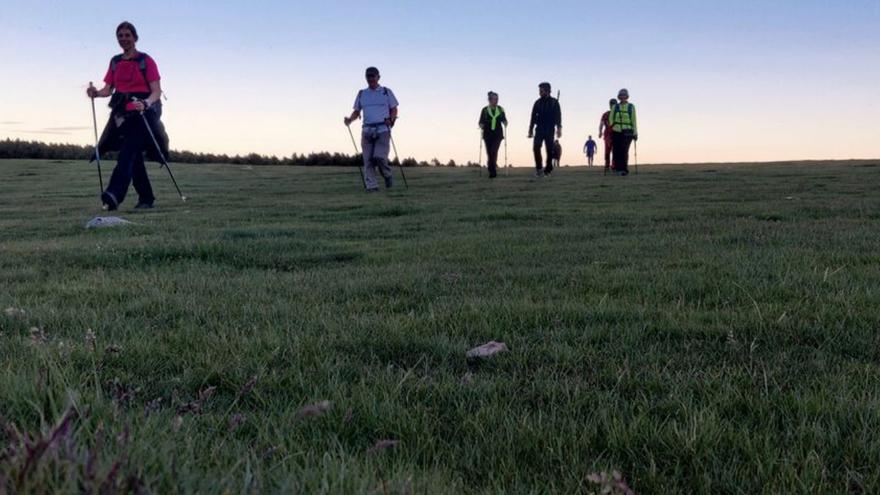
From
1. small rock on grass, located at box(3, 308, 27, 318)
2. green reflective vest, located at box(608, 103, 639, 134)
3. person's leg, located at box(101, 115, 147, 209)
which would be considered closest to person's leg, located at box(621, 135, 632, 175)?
green reflective vest, located at box(608, 103, 639, 134)

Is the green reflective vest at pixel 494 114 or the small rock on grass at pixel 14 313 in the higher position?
the green reflective vest at pixel 494 114

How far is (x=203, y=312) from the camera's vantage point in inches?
168

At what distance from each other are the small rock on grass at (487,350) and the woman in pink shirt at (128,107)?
976 centimetres

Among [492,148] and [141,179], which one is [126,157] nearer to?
[141,179]

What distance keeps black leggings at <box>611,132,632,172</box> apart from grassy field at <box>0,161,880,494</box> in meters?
17.6

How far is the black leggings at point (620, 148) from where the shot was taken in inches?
981

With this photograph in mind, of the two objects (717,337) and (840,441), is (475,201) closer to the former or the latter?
(717,337)

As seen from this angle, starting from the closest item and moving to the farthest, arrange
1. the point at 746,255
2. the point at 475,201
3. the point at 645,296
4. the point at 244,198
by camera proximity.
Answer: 1. the point at 645,296
2. the point at 746,255
3. the point at 475,201
4. the point at 244,198

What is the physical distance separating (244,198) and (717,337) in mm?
16219

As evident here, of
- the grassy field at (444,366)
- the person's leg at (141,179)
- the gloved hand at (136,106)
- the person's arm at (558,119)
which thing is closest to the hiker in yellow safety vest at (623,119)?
the person's arm at (558,119)

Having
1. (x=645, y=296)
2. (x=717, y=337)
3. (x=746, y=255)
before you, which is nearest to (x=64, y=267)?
(x=645, y=296)

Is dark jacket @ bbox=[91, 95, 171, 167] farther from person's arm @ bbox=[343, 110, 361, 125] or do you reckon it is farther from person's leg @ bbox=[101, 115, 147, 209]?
person's arm @ bbox=[343, 110, 361, 125]

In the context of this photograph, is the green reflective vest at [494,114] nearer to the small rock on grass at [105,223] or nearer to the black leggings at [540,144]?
the black leggings at [540,144]

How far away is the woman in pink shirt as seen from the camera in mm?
11672
